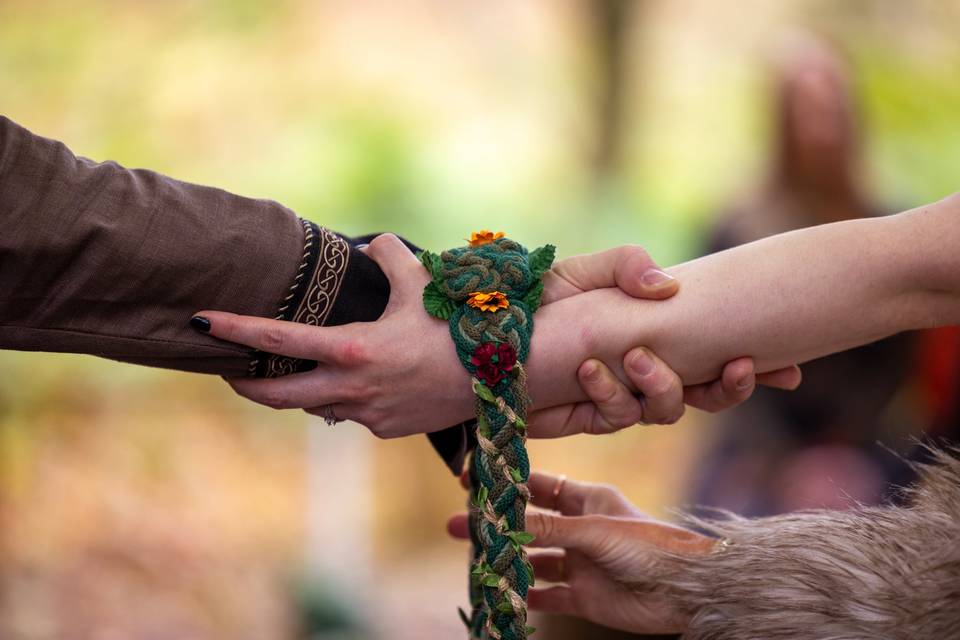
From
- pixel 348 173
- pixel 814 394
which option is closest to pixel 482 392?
pixel 814 394

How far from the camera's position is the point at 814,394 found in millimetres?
2131

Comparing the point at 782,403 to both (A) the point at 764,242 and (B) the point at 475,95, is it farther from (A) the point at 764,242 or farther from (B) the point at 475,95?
(B) the point at 475,95

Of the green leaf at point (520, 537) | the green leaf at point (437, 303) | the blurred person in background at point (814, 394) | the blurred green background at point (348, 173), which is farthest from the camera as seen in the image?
the blurred green background at point (348, 173)

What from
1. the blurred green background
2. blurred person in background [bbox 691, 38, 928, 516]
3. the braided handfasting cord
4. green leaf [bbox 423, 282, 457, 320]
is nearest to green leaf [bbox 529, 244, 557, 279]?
the braided handfasting cord

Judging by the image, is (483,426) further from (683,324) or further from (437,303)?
(683,324)

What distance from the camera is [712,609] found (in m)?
0.86

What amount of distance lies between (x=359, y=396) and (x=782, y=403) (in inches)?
56.4

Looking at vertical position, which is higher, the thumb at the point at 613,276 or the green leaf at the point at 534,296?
the thumb at the point at 613,276

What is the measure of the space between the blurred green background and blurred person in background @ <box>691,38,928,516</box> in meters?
0.69

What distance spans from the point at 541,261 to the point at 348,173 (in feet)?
11.3

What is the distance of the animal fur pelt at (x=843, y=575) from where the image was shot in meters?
0.73

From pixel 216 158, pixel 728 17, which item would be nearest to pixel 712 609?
pixel 216 158

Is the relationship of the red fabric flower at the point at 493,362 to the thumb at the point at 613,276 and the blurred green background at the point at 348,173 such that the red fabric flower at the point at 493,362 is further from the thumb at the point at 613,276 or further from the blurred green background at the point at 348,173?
the blurred green background at the point at 348,173

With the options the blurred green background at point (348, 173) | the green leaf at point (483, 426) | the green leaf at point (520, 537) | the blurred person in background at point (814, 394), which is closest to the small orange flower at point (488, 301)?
the green leaf at point (483, 426)
